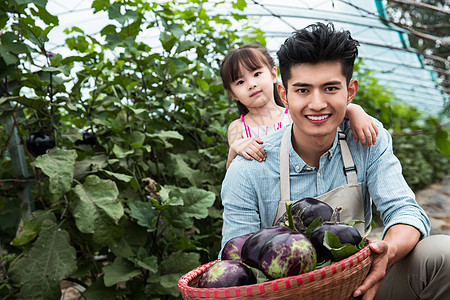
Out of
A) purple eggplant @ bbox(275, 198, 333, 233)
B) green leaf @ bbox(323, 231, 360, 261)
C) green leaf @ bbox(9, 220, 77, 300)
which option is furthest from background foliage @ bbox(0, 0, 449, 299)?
green leaf @ bbox(323, 231, 360, 261)

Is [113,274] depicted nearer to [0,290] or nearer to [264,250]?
[0,290]

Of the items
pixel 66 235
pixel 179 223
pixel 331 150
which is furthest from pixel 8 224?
pixel 331 150

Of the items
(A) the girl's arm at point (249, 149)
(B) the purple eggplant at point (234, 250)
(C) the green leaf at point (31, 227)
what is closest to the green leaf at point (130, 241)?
(C) the green leaf at point (31, 227)

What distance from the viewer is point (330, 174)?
1751 mm

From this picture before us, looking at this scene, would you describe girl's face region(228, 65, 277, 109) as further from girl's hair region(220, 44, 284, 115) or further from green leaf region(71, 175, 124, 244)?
green leaf region(71, 175, 124, 244)

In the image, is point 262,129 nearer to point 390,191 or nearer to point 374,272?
point 390,191

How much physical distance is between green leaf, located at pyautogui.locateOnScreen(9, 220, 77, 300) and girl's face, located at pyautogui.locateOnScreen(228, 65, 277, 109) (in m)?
1.13

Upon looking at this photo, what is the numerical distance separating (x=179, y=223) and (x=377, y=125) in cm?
97

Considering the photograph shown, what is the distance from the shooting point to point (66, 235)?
209 cm

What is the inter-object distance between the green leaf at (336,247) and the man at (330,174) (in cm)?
30

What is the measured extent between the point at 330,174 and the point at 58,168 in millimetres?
1160

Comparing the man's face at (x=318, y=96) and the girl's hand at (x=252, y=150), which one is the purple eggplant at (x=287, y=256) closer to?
the man's face at (x=318, y=96)

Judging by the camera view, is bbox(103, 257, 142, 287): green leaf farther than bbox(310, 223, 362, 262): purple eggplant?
Yes

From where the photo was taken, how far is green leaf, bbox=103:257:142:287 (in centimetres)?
202
